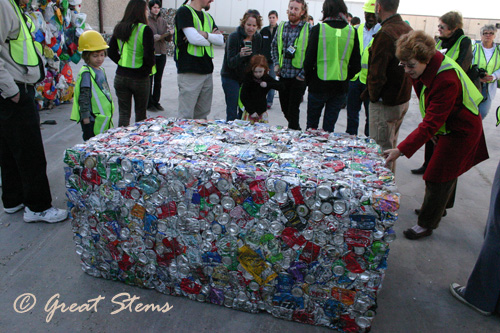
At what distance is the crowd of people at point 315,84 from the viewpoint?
257 centimetres

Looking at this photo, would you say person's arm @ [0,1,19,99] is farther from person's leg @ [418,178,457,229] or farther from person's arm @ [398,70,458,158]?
person's leg @ [418,178,457,229]

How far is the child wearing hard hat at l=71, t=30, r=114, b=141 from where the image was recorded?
3178 mm

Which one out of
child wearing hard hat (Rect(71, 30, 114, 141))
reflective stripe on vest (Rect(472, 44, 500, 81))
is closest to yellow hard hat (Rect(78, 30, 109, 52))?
child wearing hard hat (Rect(71, 30, 114, 141))

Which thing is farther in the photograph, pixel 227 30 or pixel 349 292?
pixel 227 30

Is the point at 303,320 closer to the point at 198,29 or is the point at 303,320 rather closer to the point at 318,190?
the point at 318,190

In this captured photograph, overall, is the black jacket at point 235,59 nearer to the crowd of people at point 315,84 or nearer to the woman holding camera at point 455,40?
the crowd of people at point 315,84

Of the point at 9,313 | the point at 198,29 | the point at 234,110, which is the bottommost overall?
→ the point at 9,313

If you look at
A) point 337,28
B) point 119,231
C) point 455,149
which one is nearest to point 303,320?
point 119,231

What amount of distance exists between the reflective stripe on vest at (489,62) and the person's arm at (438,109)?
2.92 meters

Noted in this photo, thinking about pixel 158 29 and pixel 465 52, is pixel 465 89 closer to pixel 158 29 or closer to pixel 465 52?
pixel 465 52

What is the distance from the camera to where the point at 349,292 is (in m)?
1.99

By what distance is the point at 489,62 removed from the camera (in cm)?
492

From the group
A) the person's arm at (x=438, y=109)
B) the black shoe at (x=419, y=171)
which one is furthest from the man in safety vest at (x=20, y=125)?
the black shoe at (x=419, y=171)

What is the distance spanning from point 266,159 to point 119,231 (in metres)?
0.98
